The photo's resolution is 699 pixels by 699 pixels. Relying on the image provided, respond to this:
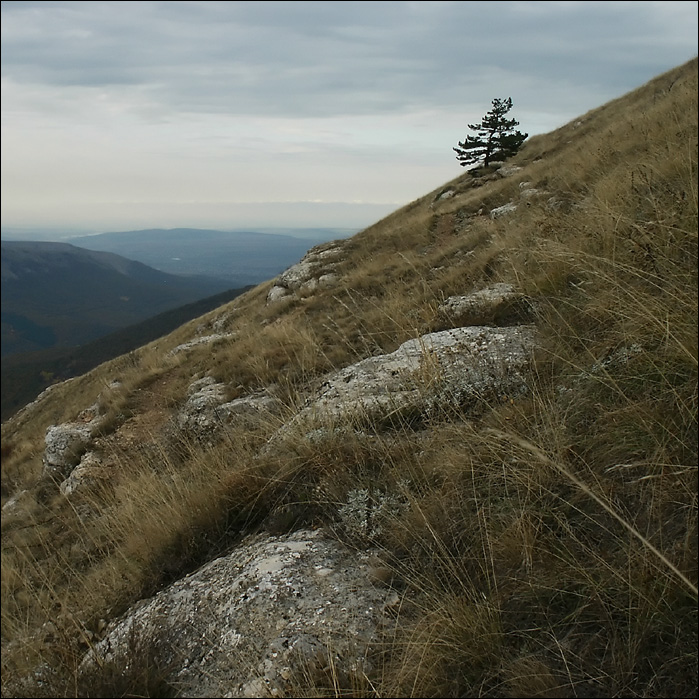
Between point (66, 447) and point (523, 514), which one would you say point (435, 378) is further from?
point (66, 447)

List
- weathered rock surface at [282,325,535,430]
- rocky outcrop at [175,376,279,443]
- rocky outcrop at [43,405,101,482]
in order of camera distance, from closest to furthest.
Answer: weathered rock surface at [282,325,535,430]
rocky outcrop at [175,376,279,443]
rocky outcrop at [43,405,101,482]

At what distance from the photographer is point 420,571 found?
2.12m

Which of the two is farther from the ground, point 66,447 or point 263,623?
point 263,623

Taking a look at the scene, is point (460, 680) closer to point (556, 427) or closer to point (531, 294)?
point (556, 427)

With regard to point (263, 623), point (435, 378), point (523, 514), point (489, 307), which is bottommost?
point (263, 623)

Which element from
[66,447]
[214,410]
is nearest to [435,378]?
[214,410]

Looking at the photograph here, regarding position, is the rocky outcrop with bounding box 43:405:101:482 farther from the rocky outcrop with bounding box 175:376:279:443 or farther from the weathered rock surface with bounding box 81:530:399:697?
the weathered rock surface with bounding box 81:530:399:697

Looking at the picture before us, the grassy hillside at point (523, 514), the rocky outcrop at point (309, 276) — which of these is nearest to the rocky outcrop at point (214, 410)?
the grassy hillside at point (523, 514)

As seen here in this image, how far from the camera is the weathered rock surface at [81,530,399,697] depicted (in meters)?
1.86

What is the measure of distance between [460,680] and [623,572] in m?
0.69

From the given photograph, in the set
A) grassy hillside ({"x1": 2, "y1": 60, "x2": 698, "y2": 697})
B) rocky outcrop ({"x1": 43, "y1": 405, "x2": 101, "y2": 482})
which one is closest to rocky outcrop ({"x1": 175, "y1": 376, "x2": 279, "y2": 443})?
grassy hillside ({"x1": 2, "y1": 60, "x2": 698, "y2": 697})

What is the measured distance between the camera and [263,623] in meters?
2.11

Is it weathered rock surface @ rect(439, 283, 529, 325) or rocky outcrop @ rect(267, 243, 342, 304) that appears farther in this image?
rocky outcrop @ rect(267, 243, 342, 304)

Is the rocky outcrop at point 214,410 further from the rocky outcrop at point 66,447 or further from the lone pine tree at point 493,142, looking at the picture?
the lone pine tree at point 493,142
